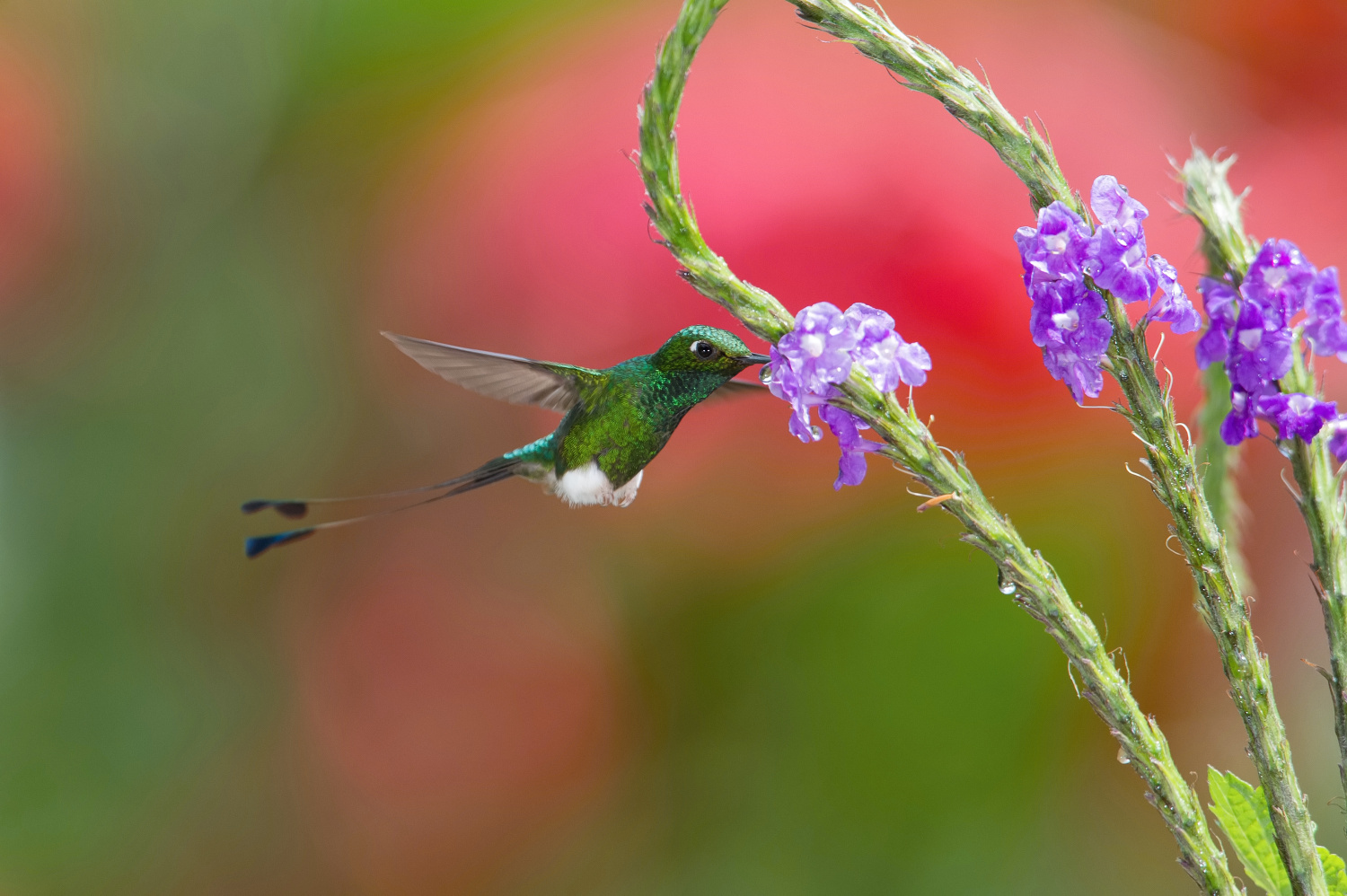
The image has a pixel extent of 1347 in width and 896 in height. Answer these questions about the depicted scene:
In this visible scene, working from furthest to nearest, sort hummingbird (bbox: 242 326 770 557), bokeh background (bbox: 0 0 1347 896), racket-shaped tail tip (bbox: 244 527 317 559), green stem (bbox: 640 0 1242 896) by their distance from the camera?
bokeh background (bbox: 0 0 1347 896)
hummingbird (bbox: 242 326 770 557)
racket-shaped tail tip (bbox: 244 527 317 559)
green stem (bbox: 640 0 1242 896)

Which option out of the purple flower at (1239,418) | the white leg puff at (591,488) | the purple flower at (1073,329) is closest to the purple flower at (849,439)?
the purple flower at (1073,329)

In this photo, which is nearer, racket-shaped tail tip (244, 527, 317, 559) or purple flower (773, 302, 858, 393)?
purple flower (773, 302, 858, 393)

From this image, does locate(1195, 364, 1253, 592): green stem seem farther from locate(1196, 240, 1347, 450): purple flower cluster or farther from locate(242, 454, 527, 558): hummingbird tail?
locate(242, 454, 527, 558): hummingbird tail

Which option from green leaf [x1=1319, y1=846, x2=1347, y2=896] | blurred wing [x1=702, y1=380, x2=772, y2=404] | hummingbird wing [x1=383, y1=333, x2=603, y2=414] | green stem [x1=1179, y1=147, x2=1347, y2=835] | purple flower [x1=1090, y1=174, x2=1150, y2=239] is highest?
hummingbird wing [x1=383, y1=333, x2=603, y2=414]

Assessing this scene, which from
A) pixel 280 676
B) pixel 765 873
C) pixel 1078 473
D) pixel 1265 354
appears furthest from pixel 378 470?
pixel 1265 354

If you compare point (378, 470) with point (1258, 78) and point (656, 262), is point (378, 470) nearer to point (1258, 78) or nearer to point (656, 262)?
point (656, 262)

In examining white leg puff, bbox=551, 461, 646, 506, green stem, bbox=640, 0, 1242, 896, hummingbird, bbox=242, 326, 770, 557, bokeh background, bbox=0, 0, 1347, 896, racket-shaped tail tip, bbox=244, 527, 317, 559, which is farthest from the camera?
bokeh background, bbox=0, 0, 1347, 896

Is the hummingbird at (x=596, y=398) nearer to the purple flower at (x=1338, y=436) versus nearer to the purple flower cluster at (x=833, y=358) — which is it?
the purple flower cluster at (x=833, y=358)

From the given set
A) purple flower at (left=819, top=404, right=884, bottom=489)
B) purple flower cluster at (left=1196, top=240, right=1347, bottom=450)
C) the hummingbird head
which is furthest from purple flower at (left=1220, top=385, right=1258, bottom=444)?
the hummingbird head

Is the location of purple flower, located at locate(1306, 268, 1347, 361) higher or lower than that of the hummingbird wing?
lower
